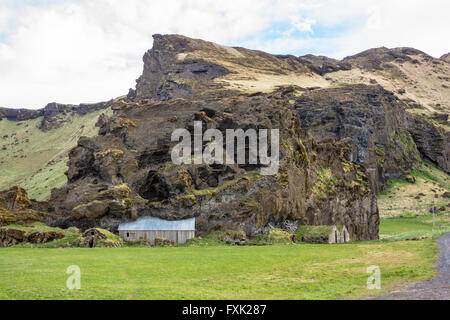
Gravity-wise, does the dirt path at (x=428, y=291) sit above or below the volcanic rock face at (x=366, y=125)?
below

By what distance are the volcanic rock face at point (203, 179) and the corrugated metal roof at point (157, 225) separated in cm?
129

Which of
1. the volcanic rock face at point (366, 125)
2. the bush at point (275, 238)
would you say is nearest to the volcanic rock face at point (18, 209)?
the bush at point (275, 238)

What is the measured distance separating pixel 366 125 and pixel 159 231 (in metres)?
131

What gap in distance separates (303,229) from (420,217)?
245ft

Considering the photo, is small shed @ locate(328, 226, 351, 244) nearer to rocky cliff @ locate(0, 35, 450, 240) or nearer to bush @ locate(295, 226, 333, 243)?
bush @ locate(295, 226, 333, 243)

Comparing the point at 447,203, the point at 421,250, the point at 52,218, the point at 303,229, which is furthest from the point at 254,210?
the point at 447,203

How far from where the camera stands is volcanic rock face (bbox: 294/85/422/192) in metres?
164

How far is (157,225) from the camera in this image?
61.3 meters

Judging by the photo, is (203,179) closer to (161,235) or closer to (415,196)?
(161,235)

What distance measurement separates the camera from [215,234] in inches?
2408

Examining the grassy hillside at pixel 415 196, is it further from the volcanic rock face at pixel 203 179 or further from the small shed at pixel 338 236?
the small shed at pixel 338 236

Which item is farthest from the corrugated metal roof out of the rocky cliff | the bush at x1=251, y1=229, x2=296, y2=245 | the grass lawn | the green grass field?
the grass lawn

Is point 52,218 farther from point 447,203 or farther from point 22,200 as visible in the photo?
point 447,203

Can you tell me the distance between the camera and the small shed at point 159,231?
5978 centimetres
